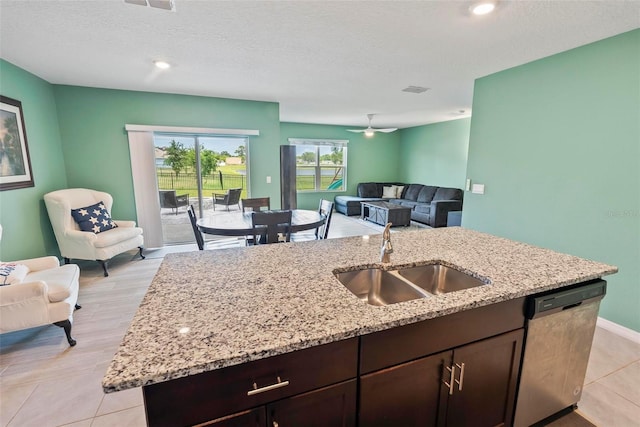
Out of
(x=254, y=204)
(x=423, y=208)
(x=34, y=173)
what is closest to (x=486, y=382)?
(x=254, y=204)

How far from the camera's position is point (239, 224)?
300 centimetres

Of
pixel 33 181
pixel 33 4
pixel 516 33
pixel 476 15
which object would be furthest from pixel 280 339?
pixel 33 181

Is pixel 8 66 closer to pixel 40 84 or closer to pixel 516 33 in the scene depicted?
pixel 40 84

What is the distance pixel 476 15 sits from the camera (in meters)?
2.01

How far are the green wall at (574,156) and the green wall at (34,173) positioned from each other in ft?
17.5

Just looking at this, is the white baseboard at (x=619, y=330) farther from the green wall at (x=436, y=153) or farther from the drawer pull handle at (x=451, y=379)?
the green wall at (x=436, y=153)

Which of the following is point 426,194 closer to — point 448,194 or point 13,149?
point 448,194

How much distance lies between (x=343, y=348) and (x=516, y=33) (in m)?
2.78

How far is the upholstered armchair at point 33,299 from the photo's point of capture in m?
1.99

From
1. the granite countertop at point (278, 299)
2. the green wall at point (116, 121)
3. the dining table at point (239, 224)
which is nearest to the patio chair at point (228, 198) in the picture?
the green wall at point (116, 121)

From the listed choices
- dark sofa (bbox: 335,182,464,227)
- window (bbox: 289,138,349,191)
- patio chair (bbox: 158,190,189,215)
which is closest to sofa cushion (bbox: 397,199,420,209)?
dark sofa (bbox: 335,182,464,227)

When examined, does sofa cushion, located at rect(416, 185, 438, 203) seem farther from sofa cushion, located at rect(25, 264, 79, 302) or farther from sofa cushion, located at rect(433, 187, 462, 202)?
sofa cushion, located at rect(25, 264, 79, 302)

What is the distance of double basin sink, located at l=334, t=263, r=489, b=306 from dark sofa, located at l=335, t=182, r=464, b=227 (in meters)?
4.78

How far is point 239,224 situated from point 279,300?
2023 mm
